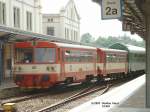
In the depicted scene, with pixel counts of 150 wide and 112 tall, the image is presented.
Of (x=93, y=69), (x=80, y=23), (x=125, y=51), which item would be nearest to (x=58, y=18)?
(x=80, y=23)

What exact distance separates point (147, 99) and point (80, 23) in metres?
62.2

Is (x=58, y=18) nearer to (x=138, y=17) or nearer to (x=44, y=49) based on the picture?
(x=44, y=49)

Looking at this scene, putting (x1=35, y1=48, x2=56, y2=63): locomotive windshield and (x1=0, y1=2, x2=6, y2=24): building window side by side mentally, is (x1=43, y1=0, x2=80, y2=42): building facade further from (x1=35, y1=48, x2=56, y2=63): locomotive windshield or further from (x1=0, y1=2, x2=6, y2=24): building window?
(x1=35, y1=48, x2=56, y2=63): locomotive windshield

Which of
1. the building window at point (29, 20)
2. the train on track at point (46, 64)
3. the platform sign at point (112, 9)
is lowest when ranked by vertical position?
the train on track at point (46, 64)

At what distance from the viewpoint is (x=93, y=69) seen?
2703 centimetres

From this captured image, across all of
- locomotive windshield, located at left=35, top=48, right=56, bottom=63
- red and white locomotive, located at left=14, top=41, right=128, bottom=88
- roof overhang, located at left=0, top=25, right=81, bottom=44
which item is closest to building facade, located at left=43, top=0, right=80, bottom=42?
roof overhang, located at left=0, top=25, right=81, bottom=44

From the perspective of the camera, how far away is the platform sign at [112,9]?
35.6 feet

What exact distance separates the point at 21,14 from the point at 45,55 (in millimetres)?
22088

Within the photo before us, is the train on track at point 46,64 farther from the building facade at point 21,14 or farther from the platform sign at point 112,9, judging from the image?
the building facade at point 21,14

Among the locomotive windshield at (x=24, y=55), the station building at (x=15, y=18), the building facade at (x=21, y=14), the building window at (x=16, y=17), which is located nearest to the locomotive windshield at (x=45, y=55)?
the locomotive windshield at (x=24, y=55)

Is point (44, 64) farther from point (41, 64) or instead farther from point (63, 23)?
point (63, 23)

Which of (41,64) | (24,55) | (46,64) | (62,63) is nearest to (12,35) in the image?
(24,55)

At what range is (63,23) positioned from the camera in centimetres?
6475

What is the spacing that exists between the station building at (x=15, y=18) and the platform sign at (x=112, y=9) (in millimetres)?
20957
